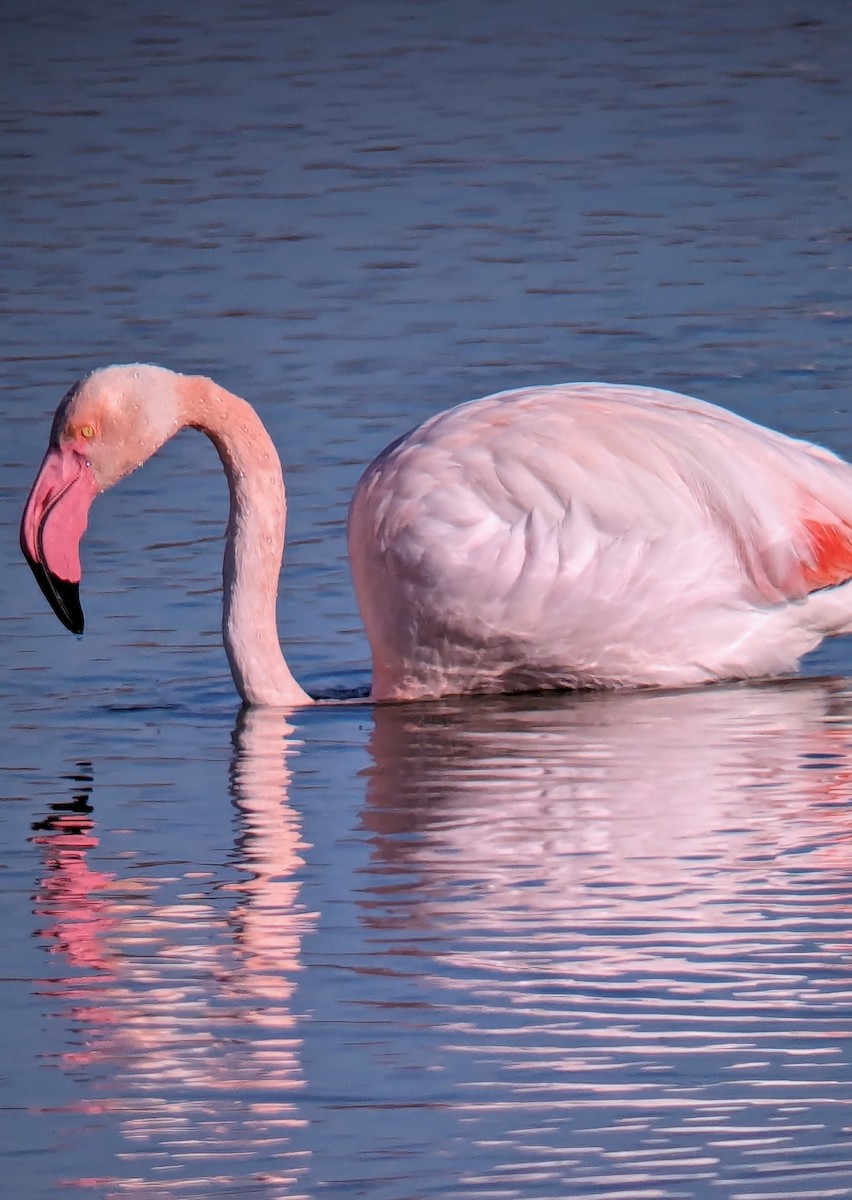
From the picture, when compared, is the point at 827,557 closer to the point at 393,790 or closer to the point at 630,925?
the point at 393,790

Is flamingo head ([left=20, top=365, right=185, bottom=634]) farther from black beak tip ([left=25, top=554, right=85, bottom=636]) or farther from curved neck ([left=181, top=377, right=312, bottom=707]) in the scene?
curved neck ([left=181, top=377, right=312, bottom=707])

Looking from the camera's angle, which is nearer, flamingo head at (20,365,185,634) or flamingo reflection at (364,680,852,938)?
flamingo reflection at (364,680,852,938)

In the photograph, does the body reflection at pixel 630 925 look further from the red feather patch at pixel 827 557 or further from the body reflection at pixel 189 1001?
the red feather patch at pixel 827 557

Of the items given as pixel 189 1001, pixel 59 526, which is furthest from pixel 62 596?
pixel 189 1001

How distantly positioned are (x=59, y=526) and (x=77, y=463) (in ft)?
0.51

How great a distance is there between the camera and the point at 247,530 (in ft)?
20.9

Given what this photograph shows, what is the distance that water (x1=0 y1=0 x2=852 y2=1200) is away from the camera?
11.8ft

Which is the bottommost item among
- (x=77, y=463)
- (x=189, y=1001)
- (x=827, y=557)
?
(x=189, y=1001)

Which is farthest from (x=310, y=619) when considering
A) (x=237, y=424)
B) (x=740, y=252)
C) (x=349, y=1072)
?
(x=740, y=252)

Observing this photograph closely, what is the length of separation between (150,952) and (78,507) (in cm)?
207

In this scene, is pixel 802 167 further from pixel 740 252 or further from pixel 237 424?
pixel 237 424

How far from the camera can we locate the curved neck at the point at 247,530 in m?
6.14

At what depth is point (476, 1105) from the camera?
362 cm

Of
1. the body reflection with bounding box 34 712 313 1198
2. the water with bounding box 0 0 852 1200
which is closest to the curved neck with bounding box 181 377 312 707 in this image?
the water with bounding box 0 0 852 1200
